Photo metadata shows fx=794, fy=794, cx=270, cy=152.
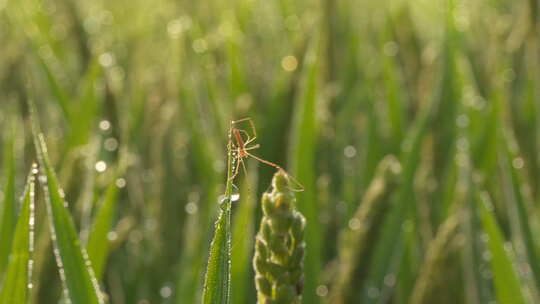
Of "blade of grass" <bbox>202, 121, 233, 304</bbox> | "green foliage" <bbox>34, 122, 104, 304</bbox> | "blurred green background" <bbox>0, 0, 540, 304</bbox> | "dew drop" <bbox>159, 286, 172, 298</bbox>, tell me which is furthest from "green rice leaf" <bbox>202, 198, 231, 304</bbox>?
"dew drop" <bbox>159, 286, 172, 298</bbox>

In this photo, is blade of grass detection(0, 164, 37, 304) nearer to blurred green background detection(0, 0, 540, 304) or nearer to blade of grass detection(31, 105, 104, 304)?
blade of grass detection(31, 105, 104, 304)

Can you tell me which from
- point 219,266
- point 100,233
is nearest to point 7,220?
point 100,233

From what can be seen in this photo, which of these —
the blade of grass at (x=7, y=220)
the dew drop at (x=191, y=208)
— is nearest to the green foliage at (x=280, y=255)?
the blade of grass at (x=7, y=220)

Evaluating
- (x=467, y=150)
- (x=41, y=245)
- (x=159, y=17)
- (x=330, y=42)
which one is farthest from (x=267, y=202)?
(x=159, y=17)

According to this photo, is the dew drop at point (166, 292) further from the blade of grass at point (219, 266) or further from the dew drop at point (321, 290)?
the blade of grass at point (219, 266)

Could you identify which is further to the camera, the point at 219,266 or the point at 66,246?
the point at 66,246

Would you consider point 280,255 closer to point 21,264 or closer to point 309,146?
point 21,264
